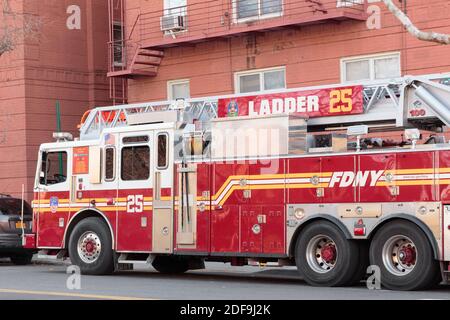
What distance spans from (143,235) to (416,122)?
5.40m

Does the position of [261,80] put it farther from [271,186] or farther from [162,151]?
[271,186]

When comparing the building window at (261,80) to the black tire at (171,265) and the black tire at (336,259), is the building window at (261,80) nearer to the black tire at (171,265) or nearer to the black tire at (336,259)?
the black tire at (171,265)

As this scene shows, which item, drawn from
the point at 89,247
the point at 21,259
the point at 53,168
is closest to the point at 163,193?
the point at 89,247

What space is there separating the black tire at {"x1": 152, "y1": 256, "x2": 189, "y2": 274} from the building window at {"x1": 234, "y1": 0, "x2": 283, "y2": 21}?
28.3ft

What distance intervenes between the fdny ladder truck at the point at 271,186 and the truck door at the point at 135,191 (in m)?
0.03

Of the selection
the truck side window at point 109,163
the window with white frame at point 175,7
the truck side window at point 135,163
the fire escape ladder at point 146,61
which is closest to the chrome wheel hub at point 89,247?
the truck side window at point 109,163

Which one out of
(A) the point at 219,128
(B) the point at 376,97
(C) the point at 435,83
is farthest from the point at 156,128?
(C) the point at 435,83

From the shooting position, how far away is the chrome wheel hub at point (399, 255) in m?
13.8

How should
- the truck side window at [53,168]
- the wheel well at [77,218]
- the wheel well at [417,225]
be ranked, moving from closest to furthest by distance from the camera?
the wheel well at [417,225]
the wheel well at [77,218]
the truck side window at [53,168]

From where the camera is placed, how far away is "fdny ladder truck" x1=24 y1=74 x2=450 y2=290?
1389cm

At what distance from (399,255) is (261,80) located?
1152 centimetres

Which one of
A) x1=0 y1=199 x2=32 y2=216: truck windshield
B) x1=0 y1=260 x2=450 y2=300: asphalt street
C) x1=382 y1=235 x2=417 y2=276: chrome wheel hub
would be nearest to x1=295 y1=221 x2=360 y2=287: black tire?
x1=0 y1=260 x2=450 y2=300: asphalt street

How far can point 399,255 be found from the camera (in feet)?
45.7
